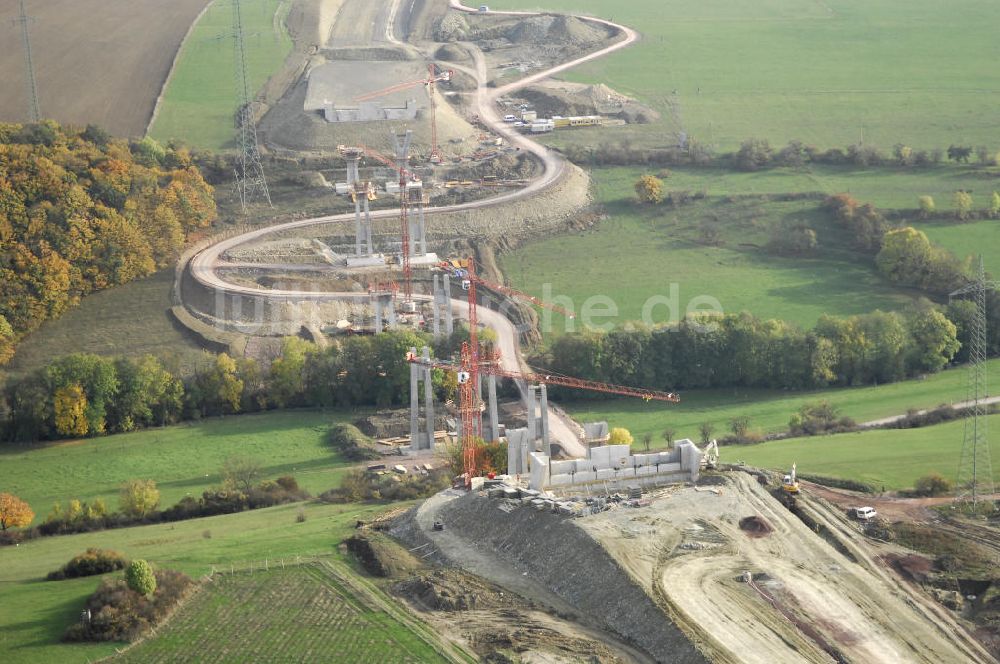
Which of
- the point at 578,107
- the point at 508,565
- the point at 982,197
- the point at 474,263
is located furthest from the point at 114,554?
the point at 578,107

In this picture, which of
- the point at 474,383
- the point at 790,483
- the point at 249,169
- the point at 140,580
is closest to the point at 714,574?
the point at 790,483

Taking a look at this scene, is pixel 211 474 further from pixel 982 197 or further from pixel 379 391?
pixel 982 197

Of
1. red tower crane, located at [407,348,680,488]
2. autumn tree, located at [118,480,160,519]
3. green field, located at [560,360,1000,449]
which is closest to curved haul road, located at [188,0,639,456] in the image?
red tower crane, located at [407,348,680,488]

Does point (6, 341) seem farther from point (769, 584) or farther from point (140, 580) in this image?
point (769, 584)

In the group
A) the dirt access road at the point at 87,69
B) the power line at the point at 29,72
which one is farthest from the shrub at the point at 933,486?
the power line at the point at 29,72

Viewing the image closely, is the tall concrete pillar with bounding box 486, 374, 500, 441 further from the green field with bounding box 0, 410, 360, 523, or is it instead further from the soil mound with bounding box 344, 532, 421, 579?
the soil mound with bounding box 344, 532, 421, 579

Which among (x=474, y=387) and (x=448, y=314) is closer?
(x=474, y=387)

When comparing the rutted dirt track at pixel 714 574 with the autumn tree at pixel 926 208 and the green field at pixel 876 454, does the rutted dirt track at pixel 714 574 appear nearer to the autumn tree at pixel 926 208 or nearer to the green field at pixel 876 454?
the green field at pixel 876 454
